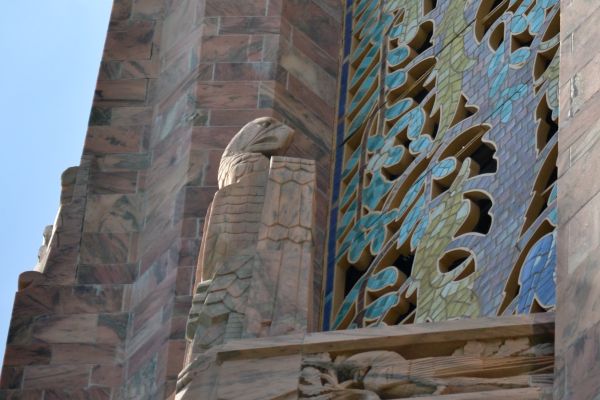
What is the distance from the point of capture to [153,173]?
49.4ft

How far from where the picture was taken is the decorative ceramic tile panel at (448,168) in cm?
1188

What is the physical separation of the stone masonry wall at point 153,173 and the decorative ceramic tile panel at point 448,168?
37 cm

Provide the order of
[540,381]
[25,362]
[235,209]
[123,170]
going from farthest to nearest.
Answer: [123,170] < [25,362] < [235,209] < [540,381]

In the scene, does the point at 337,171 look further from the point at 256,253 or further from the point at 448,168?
the point at 256,253

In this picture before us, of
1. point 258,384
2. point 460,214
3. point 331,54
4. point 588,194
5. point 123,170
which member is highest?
point 331,54

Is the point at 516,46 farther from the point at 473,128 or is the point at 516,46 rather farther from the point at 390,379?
the point at 390,379

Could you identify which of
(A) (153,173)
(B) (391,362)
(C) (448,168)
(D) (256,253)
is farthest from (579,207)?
(A) (153,173)

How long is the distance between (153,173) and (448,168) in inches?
109

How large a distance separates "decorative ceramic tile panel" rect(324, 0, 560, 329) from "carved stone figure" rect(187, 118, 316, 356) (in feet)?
4.26

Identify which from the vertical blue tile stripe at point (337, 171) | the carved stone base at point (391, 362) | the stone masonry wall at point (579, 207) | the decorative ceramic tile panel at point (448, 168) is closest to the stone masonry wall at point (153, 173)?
the vertical blue tile stripe at point (337, 171)

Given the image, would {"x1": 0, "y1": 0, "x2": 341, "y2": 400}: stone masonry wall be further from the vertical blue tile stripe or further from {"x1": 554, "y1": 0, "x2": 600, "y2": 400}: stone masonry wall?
{"x1": 554, "y1": 0, "x2": 600, "y2": 400}: stone masonry wall

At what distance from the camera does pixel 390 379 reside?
9.77 meters

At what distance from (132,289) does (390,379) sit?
4.81 meters

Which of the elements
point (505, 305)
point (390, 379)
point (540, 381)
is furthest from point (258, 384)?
point (505, 305)
